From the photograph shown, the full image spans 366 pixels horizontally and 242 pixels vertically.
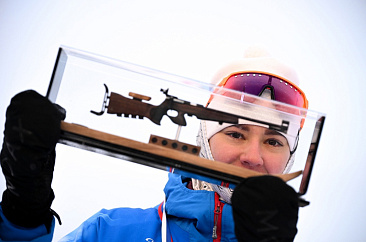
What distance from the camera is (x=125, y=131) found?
119cm

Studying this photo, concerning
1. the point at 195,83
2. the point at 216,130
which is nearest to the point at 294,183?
the point at 216,130

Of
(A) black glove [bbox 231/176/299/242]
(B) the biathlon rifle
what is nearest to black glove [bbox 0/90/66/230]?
(B) the biathlon rifle

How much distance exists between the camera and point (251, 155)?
4.31 feet

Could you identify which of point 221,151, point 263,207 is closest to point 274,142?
point 221,151

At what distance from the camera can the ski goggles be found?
149 centimetres

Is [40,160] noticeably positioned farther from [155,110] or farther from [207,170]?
[207,170]

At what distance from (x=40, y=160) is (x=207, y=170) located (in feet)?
1.66

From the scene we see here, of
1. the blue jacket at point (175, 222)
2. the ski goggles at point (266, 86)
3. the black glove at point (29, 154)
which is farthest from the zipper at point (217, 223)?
the black glove at point (29, 154)

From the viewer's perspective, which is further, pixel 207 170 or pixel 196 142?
pixel 196 142

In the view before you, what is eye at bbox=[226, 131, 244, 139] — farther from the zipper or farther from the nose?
the zipper

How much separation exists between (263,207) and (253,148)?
1.21 feet

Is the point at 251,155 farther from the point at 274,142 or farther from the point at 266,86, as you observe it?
the point at 266,86

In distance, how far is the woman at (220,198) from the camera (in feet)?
3.28

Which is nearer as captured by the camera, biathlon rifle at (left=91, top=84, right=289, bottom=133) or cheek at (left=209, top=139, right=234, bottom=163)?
biathlon rifle at (left=91, top=84, right=289, bottom=133)
